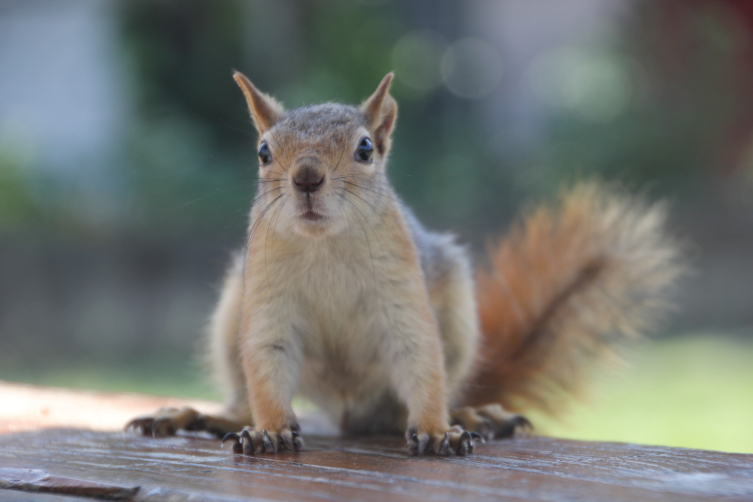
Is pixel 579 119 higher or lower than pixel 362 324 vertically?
higher

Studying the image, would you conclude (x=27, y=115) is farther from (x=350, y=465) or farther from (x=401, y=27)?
(x=350, y=465)

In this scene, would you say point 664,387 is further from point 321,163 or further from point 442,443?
point 321,163

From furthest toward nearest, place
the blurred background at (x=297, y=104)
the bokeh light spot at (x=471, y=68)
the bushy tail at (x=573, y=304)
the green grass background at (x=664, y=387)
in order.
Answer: the bokeh light spot at (x=471, y=68) < the blurred background at (x=297, y=104) < the green grass background at (x=664, y=387) < the bushy tail at (x=573, y=304)

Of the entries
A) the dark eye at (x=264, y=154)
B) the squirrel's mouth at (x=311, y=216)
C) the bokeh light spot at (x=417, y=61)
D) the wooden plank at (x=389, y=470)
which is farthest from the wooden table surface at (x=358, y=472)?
the bokeh light spot at (x=417, y=61)

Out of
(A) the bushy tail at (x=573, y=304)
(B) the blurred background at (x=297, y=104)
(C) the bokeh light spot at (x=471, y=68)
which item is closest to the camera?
(A) the bushy tail at (x=573, y=304)

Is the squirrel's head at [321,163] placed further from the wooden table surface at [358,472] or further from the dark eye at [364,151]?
the wooden table surface at [358,472]

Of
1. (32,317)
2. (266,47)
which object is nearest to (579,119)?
(266,47)

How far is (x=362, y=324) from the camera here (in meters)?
1.57

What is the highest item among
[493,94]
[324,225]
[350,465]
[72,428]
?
[493,94]

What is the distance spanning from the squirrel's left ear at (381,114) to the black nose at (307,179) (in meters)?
0.31

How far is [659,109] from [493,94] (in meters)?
1.46

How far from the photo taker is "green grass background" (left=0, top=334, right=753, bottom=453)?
3447mm

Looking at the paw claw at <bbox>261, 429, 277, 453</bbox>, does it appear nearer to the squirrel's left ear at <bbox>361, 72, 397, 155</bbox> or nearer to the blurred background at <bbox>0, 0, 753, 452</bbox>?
the squirrel's left ear at <bbox>361, 72, 397, 155</bbox>

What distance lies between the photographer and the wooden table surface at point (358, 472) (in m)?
1.03
